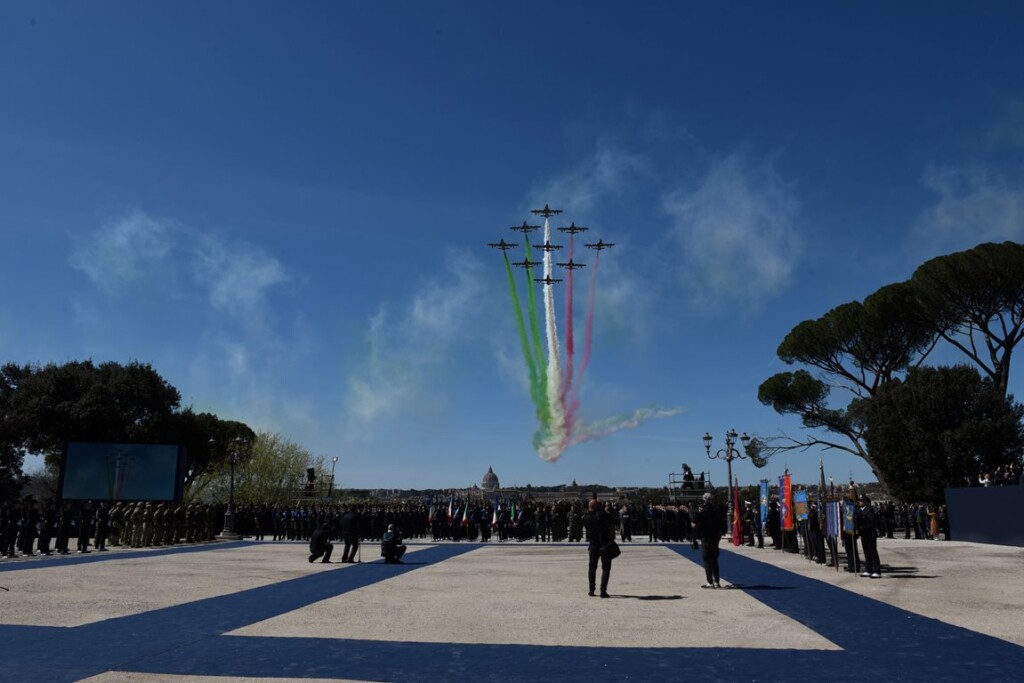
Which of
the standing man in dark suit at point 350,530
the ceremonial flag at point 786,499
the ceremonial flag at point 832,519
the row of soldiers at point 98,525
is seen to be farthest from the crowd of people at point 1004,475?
the row of soldiers at point 98,525

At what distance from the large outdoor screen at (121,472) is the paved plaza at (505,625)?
69.4 ft

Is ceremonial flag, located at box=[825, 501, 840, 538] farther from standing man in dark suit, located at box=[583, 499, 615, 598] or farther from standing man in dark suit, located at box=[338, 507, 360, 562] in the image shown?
standing man in dark suit, located at box=[338, 507, 360, 562]

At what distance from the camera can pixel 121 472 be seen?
123 feet

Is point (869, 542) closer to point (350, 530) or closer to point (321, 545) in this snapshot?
point (350, 530)

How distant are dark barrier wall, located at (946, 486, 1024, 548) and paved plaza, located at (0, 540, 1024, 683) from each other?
10804mm

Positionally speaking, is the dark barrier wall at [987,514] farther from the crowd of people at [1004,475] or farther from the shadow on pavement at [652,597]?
the shadow on pavement at [652,597]

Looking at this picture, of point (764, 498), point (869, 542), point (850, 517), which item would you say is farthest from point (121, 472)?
point (869, 542)

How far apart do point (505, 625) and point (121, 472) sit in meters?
34.1

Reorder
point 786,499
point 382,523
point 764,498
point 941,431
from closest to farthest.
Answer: point 786,499, point 764,498, point 382,523, point 941,431

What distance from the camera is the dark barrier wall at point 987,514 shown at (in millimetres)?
26984

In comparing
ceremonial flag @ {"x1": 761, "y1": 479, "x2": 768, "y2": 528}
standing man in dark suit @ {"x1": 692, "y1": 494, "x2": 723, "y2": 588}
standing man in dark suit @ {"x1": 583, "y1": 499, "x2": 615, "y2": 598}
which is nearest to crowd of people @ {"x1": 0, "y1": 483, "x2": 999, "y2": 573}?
ceremonial flag @ {"x1": 761, "y1": 479, "x2": 768, "y2": 528}

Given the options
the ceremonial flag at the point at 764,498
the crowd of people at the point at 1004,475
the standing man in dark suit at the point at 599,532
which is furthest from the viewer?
the crowd of people at the point at 1004,475

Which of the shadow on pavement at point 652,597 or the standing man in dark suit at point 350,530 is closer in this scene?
the shadow on pavement at point 652,597

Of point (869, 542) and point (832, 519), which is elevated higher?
point (832, 519)
